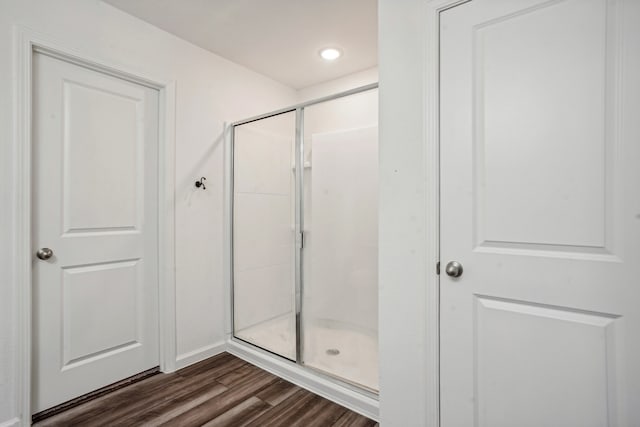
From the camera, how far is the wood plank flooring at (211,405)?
1636 mm

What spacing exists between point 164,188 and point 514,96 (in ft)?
6.66

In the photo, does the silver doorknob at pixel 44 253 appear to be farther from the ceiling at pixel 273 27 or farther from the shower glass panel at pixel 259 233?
the ceiling at pixel 273 27

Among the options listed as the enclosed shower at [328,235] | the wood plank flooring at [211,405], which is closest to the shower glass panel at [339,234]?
the enclosed shower at [328,235]

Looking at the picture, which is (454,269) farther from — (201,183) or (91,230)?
(91,230)

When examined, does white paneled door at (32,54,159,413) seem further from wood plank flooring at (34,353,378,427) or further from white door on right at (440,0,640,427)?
white door on right at (440,0,640,427)

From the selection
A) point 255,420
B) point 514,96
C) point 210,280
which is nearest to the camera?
point 514,96

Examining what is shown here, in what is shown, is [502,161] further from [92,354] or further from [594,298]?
[92,354]

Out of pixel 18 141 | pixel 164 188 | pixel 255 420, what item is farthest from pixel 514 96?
pixel 18 141

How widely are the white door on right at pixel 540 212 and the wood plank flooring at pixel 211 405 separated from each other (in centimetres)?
80

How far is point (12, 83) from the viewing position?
5.00 ft

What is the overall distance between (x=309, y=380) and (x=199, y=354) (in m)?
0.89

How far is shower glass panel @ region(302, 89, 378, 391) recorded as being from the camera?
1997mm

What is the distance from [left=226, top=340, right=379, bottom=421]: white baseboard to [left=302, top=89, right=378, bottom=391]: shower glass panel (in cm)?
8

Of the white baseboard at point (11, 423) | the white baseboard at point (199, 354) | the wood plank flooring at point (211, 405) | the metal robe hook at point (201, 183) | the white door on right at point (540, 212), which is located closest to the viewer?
the white door on right at point (540, 212)
